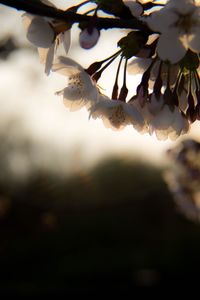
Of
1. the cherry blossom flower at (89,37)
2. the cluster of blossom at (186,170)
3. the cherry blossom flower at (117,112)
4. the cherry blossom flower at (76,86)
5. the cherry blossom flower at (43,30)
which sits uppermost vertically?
the cluster of blossom at (186,170)

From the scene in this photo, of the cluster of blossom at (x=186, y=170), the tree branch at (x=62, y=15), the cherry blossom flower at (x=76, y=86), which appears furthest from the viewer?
the cluster of blossom at (x=186, y=170)

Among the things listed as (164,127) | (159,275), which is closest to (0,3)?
(164,127)

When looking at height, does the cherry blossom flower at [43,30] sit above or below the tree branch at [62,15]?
above

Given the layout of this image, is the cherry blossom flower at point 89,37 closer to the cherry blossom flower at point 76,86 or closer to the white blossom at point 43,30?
the white blossom at point 43,30

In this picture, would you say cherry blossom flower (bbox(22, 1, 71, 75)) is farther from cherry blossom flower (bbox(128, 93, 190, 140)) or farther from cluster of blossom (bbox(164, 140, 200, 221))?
cluster of blossom (bbox(164, 140, 200, 221))

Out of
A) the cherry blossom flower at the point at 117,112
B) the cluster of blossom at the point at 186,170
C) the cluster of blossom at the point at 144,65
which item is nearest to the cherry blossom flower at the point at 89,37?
the cluster of blossom at the point at 144,65

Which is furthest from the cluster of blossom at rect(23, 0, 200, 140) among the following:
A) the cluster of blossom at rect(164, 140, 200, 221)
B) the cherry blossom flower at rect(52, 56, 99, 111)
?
the cluster of blossom at rect(164, 140, 200, 221)

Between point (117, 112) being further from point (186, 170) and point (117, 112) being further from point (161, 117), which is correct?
point (186, 170)

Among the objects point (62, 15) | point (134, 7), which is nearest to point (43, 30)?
point (62, 15)
